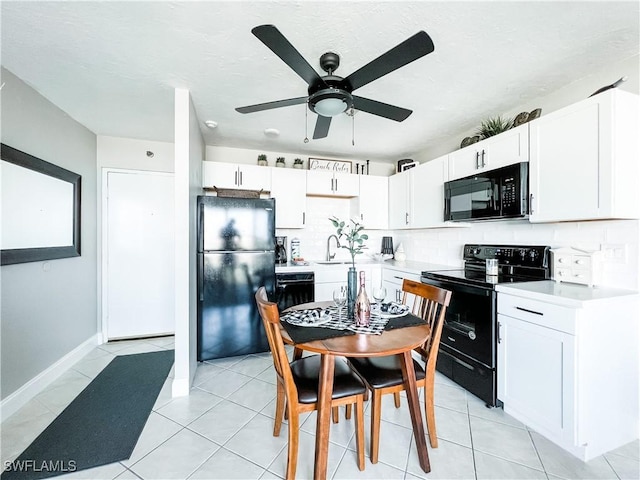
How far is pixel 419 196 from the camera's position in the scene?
3396mm

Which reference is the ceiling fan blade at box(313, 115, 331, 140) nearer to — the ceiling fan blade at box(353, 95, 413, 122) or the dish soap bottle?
the ceiling fan blade at box(353, 95, 413, 122)

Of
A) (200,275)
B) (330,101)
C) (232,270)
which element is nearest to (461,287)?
(330,101)

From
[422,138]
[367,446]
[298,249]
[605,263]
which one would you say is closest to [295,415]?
[367,446]

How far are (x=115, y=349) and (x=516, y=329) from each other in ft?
12.9

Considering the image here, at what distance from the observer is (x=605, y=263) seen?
192cm

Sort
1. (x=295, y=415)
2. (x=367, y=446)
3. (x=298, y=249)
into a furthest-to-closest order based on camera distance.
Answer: (x=298, y=249)
(x=367, y=446)
(x=295, y=415)

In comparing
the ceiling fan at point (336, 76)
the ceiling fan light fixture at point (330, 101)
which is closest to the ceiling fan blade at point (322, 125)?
the ceiling fan at point (336, 76)

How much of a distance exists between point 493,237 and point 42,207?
4080mm

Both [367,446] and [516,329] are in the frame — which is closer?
[367,446]

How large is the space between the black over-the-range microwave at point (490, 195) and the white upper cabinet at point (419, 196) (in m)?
0.20

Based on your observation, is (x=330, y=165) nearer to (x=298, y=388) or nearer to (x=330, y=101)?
(x=330, y=101)

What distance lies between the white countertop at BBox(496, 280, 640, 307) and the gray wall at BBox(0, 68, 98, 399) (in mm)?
3566

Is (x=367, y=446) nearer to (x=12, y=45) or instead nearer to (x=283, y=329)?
(x=283, y=329)

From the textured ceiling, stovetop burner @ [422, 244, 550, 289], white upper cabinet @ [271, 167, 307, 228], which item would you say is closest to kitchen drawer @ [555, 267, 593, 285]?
stovetop burner @ [422, 244, 550, 289]
